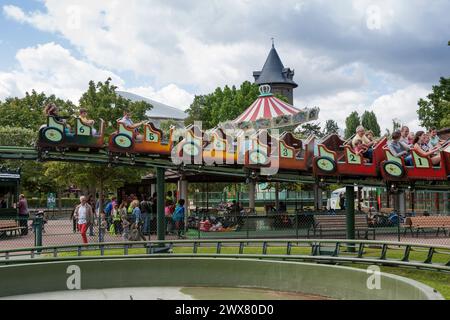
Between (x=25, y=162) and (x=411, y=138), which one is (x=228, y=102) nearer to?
(x=25, y=162)

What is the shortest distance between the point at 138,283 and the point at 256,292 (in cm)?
249

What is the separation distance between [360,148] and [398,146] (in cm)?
111

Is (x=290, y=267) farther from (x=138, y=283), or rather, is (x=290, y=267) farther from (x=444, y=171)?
(x=444, y=171)

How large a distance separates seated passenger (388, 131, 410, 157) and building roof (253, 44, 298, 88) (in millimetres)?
88193

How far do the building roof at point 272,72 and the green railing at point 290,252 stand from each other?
3472 inches

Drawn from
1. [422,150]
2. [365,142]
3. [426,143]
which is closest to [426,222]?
[426,143]

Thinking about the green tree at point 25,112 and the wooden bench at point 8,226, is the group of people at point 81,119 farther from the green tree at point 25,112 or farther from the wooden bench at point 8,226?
the green tree at point 25,112

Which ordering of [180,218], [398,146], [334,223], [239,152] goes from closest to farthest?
[398,146] < [239,152] < [334,223] < [180,218]

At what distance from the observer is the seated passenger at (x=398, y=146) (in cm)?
1609

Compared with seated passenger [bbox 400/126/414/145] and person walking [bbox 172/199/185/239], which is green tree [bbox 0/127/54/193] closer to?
person walking [bbox 172/199/185/239]

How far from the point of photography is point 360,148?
16.2 metres

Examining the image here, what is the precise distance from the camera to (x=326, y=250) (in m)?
13.8

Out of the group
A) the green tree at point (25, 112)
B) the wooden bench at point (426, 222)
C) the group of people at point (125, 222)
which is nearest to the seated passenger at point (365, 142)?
the wooden bench at point (426, 222)
